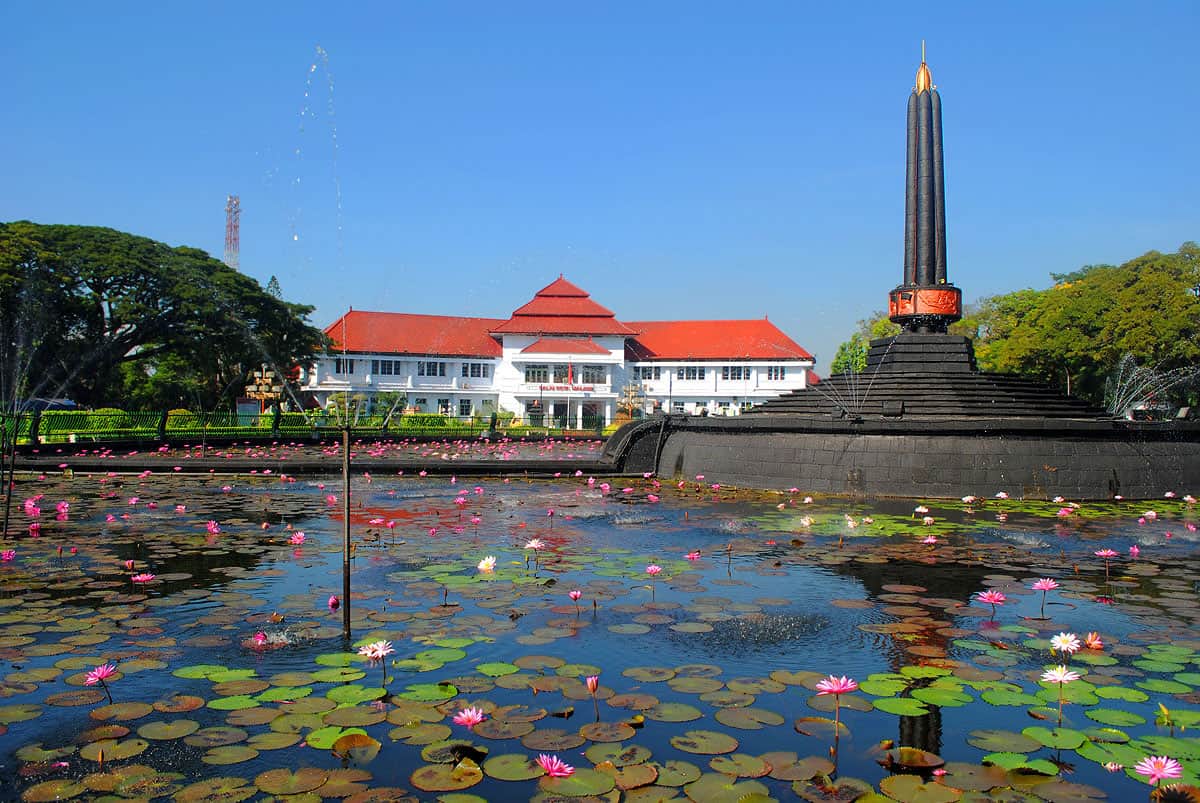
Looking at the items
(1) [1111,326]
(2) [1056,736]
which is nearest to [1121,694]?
(2) [1056,736]

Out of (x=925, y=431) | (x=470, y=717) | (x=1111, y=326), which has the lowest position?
(x=470, y=717)

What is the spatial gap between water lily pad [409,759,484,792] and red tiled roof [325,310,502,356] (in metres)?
50.2

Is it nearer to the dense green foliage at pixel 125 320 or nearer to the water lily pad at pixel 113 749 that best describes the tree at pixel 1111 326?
the dense green foliage at pixel 125 320

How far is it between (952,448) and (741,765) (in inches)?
407

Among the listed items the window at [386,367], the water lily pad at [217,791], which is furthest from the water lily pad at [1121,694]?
the window at [386,367]

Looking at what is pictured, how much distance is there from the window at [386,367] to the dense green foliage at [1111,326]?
33860 millimetres

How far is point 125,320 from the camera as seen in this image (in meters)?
33.1

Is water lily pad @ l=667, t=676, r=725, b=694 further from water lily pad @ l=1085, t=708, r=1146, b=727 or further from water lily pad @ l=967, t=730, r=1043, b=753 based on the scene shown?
water lily pad @ l=1085, t=708, r=1146, b=727

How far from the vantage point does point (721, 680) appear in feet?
13.9

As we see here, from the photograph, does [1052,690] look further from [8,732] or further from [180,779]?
[8,732]

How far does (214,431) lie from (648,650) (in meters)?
23.1

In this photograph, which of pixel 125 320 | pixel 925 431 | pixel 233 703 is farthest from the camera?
pixel 125 320

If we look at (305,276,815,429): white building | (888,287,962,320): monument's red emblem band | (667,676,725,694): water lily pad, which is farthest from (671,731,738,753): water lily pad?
(305,276,815,429): white building

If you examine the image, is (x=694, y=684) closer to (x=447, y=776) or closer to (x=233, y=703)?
(x=447, y=776)
